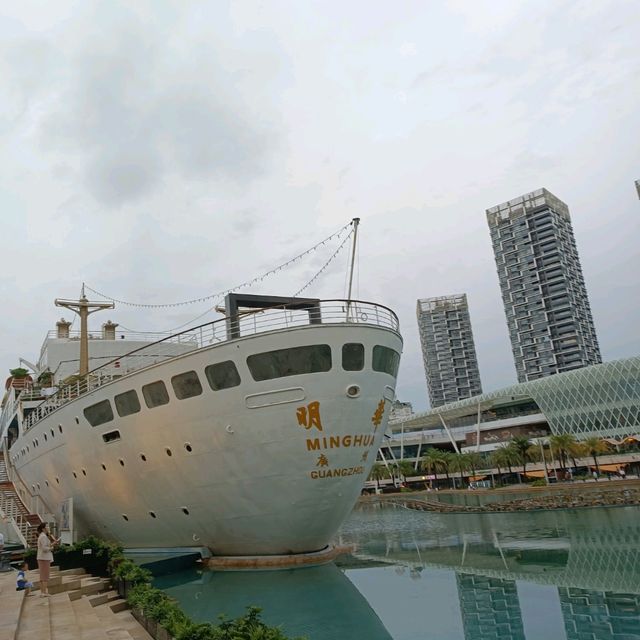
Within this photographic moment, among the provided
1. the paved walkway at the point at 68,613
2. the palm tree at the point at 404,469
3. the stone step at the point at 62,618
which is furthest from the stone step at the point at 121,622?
the palm tree at the point at 404,469

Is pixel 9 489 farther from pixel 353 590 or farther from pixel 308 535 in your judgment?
pixel 353 590

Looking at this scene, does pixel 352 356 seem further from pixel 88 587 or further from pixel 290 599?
pixel 88 587

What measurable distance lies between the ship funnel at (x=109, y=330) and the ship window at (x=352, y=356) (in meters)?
24.0

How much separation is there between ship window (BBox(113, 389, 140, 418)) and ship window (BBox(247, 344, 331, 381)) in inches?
180

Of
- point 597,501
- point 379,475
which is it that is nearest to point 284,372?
point 597,501

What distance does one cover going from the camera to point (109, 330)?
119ft

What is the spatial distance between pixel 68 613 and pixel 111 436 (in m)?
8.01

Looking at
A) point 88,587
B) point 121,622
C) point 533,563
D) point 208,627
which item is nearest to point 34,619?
point 121,622

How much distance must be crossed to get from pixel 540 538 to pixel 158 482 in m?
14.7

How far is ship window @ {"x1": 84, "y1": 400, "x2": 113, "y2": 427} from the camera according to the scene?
1888 cm

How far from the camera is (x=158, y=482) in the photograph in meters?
17.7

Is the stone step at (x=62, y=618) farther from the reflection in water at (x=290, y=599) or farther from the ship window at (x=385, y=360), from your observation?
the ship window at (x=385, y=360)

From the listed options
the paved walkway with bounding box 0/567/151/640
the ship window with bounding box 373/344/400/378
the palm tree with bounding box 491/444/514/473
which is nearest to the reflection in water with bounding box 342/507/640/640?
the ship window with bounding box 373/344/400/378

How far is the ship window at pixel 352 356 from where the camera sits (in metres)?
16.5
